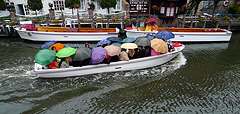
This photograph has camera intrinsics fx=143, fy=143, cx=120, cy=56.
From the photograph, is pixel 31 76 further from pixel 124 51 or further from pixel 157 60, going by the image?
pixel 157 60

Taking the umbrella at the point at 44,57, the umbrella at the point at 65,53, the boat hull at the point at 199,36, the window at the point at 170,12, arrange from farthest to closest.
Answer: the window at the point at 170,12, the boat hull at the point at 199,36, the umbrella at the point at 65,53, the umbrella at the point at 44,57

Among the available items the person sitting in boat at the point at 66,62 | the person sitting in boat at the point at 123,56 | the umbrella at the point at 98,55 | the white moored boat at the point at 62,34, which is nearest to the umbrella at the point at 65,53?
the person sitting in boat at the point at 66,62

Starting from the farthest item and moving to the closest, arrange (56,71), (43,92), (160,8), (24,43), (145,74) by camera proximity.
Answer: (160,8) → (24,43) → (145,74) → (56,71) → (43,92)

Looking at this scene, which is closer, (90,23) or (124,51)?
(124,51)

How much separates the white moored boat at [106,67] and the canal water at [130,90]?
10.1 inches

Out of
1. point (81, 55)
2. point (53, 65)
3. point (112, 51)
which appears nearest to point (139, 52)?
point (112, 51)

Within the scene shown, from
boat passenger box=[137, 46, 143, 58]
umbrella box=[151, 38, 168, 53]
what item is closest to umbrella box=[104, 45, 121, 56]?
boat passenger box=[137, 46, 143, 58]

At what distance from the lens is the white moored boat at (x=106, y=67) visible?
Answer: 672 cm

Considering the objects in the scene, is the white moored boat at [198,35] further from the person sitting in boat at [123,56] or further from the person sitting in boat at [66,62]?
the person sitting in boat at [66,62]

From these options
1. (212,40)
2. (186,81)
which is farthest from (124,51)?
(212,40)

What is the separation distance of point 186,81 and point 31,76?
304 inches

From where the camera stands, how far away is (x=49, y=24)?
16766 mm

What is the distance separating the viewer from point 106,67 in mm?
7355

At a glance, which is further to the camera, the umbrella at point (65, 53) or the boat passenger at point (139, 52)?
the boat passenger at point (139, 52)
